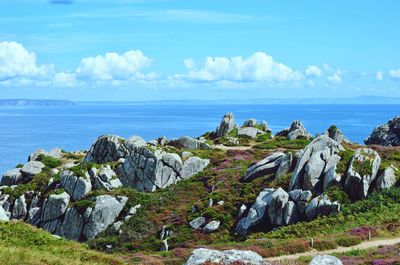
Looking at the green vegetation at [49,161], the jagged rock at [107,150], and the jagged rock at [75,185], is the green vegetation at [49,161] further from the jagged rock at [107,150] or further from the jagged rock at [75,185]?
the jagged rock at [75,185]

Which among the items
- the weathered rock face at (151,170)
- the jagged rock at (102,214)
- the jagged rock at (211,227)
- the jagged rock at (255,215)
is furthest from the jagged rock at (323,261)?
the weathered rock face at (151,170)

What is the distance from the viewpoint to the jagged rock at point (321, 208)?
Answer: 4328 cm

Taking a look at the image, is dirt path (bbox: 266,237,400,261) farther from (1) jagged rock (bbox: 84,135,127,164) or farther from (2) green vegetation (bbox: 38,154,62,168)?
(2) green vegetation (bbox: 38,154,62,168)

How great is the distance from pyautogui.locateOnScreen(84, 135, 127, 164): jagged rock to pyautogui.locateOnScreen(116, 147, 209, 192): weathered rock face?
15.4 feet

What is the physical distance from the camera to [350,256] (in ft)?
100

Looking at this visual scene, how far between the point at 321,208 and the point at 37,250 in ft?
94.0

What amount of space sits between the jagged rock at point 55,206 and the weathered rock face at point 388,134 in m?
65.2

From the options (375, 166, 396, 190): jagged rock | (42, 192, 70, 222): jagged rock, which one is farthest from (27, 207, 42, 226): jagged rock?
(375, 166, 396, 190): jagged rock

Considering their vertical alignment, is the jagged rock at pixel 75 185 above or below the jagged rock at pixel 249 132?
below

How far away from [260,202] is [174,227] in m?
8.50

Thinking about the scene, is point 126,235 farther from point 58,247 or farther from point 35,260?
point 35,260

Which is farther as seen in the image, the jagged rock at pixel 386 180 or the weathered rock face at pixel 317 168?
the weathered rock face at pixel 317 168

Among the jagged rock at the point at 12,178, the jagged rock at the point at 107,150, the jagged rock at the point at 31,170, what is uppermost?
the jagged rock at the point at 107,150

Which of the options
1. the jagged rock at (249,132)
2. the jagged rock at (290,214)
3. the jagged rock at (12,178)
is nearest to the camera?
the jagged rock at (290,214)
